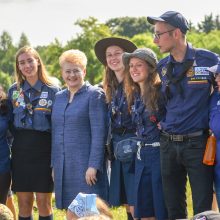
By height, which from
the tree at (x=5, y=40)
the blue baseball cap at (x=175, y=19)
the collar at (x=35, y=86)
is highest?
the tree at (x=5, y=40)

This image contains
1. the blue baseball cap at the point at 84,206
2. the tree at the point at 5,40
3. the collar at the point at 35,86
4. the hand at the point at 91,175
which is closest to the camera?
the blue baseball cap at the point at 84,206

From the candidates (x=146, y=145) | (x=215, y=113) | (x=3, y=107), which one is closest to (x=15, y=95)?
(x=3, y=107)

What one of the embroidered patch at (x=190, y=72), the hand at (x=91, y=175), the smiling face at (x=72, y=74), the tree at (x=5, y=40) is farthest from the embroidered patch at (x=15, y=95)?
the tree at (x=5, y=40)

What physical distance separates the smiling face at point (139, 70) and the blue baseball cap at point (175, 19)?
42cm

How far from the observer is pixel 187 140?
4.97 meters

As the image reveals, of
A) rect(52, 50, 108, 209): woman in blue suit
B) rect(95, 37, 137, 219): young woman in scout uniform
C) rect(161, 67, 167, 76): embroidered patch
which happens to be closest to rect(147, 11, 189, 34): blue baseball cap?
rect(161, 67, 167, 76): embroidered patch

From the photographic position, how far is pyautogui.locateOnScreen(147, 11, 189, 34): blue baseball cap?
201 inches

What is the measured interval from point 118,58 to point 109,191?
4.57ft

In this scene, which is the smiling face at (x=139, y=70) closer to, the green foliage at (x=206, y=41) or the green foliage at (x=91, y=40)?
the green foliage at (x=91, y=40)

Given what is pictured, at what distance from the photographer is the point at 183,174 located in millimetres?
5191

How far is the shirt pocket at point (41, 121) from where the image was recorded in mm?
5840

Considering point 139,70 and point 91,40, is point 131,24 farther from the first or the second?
point 139,70

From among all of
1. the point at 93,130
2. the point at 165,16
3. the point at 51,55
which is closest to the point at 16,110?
the point at 93,130

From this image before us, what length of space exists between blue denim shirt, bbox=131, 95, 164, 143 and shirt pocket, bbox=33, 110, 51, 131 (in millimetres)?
1061
